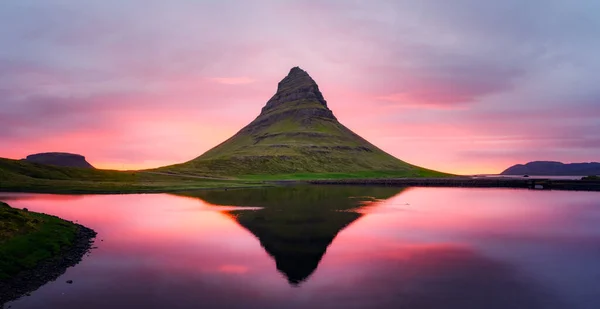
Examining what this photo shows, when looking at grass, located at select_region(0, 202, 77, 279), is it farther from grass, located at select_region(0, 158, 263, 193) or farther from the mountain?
grass, located at select_region(0, 158, 263, 193)

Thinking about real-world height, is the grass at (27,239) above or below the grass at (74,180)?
below

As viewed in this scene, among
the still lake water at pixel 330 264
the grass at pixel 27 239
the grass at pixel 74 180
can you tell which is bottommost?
the still lake water at pixel 330 264

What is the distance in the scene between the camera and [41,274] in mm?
31344

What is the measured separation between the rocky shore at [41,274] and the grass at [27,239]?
0.64m

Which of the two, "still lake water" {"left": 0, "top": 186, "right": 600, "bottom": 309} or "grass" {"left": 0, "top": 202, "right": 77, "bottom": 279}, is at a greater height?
"grass" {"left": 0, "top": 202, "right": 77, "bottom": 279}

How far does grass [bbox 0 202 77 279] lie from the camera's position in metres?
31.9

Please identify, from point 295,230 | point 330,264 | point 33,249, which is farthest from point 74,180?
point 330,264

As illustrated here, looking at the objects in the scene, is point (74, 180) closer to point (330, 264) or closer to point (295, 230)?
point (295, 230)

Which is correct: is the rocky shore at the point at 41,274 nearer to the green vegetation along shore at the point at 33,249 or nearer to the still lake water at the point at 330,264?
the green vegetation along shore at the point at 33,249

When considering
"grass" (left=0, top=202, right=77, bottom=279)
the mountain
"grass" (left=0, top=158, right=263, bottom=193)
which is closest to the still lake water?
the mountain

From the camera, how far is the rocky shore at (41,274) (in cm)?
2706

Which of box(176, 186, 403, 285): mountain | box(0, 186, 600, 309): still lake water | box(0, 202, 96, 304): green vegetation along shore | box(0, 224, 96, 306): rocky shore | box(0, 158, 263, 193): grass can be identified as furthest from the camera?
box(0, 158, 263, 193): grass

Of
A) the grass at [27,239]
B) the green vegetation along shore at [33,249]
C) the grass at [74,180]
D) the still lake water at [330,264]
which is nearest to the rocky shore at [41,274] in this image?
the green vegetation along shore at [33,249]

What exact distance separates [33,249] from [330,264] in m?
27.5
